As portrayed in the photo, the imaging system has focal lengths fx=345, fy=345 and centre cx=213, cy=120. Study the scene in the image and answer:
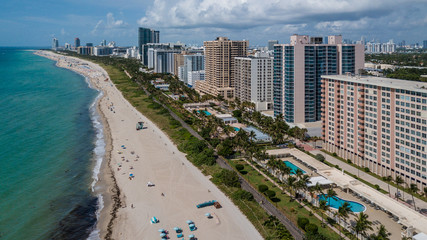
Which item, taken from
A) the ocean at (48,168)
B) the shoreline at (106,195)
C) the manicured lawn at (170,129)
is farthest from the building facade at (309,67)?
the ocean at (48,168)

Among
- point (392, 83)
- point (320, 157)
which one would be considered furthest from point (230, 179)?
point (392, 83)

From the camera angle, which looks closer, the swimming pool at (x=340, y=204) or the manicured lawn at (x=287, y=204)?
the manicured lawn at (x=287, y=204)

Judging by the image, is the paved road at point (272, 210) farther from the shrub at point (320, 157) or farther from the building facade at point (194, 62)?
the building facade at point (194, 62)

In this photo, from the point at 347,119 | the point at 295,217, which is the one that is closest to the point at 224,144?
the point at 347,119

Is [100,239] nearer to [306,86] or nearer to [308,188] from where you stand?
[308,188]

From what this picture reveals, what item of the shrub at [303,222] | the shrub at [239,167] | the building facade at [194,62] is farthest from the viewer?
→ the building facade at [194,62]

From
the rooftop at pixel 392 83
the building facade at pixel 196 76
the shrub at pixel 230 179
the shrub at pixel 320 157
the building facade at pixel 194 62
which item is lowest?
the shrub at pixel 230 179

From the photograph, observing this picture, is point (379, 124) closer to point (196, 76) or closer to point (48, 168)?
point (48, 168)

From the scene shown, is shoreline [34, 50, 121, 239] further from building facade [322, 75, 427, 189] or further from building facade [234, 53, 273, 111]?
building facade [234, 53, 273, 111]
